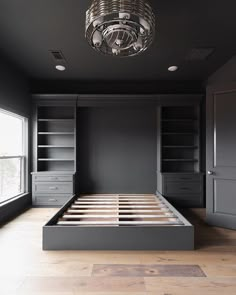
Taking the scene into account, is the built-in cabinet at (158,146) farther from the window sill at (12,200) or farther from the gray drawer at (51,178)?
the window sill at (12,200)

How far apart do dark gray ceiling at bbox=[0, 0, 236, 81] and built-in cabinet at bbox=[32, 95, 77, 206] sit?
636 mm

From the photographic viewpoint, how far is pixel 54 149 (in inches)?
192

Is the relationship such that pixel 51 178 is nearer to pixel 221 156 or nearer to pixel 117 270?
pixel 117 270

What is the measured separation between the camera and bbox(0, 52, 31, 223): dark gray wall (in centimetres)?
361

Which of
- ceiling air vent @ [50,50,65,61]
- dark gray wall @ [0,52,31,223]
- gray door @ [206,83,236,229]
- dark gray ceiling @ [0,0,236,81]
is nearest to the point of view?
dark gray ceiling @ [0,0,236,81]

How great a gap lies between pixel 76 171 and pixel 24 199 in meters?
1.14

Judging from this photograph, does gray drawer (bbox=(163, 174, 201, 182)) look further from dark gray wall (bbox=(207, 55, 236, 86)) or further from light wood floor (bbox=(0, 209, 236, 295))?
dark gray wall (bbox=(207, 55, 236, 86))

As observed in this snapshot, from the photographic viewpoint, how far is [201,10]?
245 cm

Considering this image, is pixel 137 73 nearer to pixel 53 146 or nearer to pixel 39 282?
pixel 53 146

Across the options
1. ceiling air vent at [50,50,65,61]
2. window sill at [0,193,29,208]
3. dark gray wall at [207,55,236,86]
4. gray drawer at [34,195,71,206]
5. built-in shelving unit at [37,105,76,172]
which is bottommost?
gray drawer at [34,195,71,206]

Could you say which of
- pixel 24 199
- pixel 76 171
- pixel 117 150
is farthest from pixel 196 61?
pixel 24 199

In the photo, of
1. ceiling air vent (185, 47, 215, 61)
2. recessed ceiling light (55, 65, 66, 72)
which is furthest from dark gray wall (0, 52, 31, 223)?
ceiling air vent (185, 47, 215, 61)

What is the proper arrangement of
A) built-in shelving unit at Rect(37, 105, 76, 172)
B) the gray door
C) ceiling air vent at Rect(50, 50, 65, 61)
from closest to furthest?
1. the gray door
2. ceiling air vent at Rect(50, 50, 65, 61)
3. built-in shelving unit at Rect(37, 105, 76, 172)

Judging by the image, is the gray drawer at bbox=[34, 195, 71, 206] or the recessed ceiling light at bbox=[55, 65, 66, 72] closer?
the recessed ceiling light at bbox=[55, 65, 66, 72]
